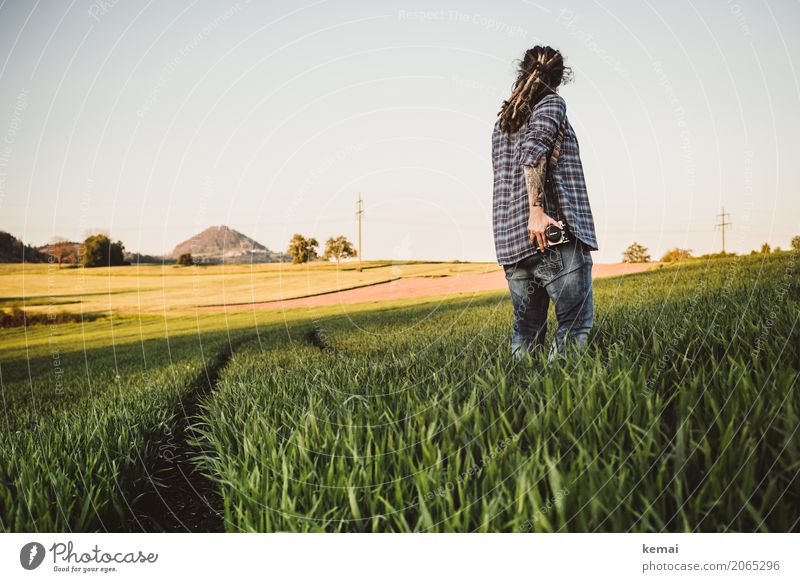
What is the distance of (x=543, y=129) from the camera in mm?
2707

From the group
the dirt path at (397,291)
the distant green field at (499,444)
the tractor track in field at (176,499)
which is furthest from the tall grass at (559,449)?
the dirt path at (397,291)

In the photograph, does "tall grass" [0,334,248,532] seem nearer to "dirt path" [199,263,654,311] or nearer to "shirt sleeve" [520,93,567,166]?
"shirt sleeve" [520,93,567,166]

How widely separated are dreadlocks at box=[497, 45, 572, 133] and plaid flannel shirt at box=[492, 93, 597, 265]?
3.6 inches

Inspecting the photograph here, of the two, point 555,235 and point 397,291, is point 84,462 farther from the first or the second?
point 397,291

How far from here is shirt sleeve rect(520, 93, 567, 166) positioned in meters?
2.71

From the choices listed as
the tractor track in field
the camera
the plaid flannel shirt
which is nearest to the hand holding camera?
the camera

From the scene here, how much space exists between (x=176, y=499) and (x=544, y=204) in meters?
2.71

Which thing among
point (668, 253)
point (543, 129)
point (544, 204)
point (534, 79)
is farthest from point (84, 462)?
point (668, 253)

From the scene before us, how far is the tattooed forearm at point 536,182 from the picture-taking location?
272 centimetres

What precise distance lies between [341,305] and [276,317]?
2692mm

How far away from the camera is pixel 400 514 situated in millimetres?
1641

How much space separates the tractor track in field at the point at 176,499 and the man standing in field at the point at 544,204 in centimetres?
196
